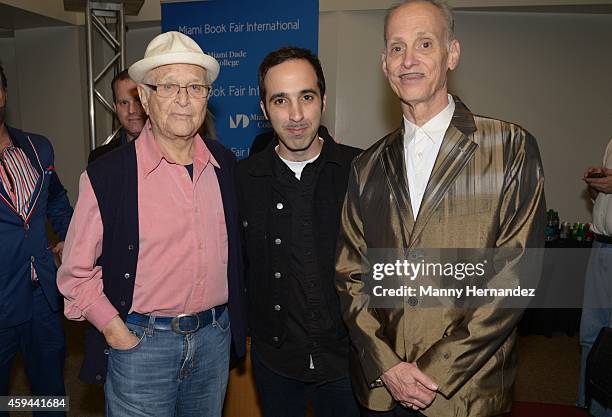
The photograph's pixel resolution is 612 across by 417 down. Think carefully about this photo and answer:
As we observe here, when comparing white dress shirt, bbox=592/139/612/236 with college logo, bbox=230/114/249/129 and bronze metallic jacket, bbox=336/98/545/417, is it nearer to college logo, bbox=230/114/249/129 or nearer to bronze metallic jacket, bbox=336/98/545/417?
bronze metallic jacket, bbox=336/98/545/417

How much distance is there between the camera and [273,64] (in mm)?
1922

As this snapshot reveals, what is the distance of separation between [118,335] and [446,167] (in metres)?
1.24

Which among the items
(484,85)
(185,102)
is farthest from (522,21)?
(185,102)

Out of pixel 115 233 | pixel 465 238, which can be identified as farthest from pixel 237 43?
pixel 465 238

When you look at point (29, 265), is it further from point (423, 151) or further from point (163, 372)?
point (423, 151)

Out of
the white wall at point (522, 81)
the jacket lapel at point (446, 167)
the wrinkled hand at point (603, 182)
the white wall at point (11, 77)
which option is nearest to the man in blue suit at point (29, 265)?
the jacket lapel at point (446, 167)

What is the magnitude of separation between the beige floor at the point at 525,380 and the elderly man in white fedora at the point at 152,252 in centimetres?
111

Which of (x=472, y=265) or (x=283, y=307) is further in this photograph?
(x=283, y=307)

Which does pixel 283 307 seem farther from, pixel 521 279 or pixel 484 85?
pixel 484 85

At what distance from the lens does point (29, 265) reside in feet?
7.87

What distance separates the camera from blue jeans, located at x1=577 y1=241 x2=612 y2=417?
3.31m

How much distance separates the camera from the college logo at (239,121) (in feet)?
15.5

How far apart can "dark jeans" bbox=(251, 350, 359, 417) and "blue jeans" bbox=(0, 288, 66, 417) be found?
120cm

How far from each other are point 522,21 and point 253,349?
4763 mm
